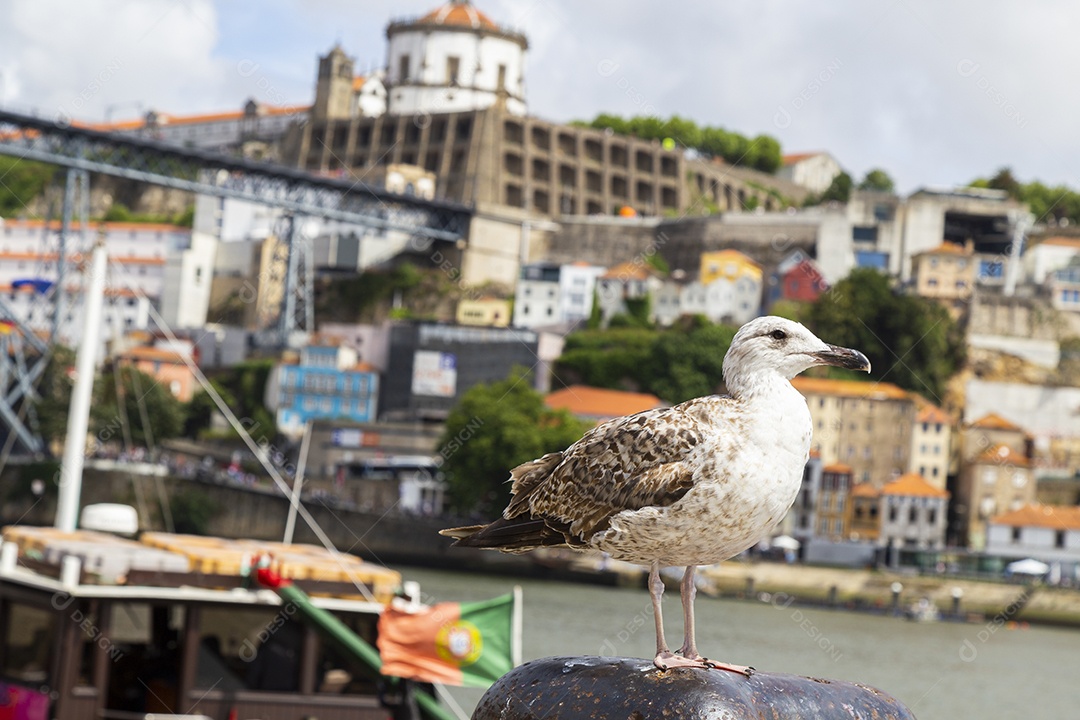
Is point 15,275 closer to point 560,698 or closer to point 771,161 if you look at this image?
point 771,161

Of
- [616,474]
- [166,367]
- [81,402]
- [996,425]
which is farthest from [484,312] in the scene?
[616,474]

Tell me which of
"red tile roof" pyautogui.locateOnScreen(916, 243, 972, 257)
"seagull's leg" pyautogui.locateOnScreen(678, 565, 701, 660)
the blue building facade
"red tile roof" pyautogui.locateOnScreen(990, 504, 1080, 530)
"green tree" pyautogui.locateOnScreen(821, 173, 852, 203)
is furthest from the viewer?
"green tree" pyautogui.locateOnScreen(821, 173, 852, 203)

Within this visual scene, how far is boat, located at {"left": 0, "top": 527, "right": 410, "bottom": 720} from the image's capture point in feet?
39.3

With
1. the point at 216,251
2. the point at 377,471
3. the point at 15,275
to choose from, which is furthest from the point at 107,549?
the point at 15,275

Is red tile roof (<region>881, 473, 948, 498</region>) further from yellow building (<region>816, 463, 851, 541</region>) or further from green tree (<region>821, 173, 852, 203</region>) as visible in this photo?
green tree (<region>821, 173, 852, 203</region>)

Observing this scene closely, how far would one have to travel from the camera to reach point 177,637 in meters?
12.7

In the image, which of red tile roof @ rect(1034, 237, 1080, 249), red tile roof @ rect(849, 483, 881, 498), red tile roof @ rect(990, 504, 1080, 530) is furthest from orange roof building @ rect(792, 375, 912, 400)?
red tile roof @ rect(1034, 237, 1080, 249)

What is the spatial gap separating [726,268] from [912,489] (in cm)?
1650

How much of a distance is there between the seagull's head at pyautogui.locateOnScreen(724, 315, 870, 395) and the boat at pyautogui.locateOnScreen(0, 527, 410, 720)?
8.88 meters

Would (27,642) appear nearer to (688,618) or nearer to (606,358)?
(688,618)

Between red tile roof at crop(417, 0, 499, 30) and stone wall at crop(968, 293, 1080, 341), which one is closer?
stone wall at crop(968, 293, 1080, 341)

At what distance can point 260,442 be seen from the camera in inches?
2603

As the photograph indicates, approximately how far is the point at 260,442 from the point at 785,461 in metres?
63.9

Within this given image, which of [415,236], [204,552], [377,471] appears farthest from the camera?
[415,236]
